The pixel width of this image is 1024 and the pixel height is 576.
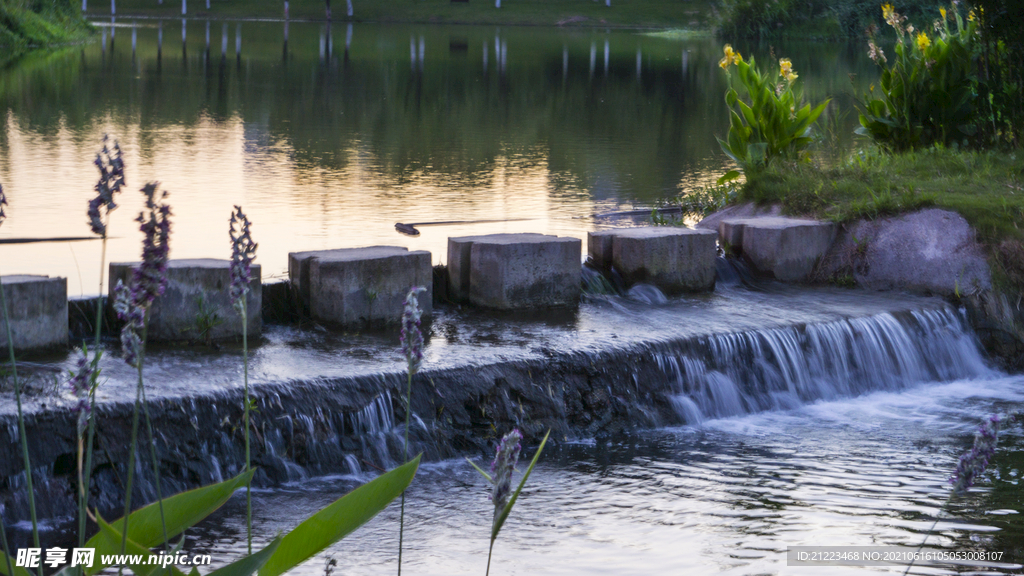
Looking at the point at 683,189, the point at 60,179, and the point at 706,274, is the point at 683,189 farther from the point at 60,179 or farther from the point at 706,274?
the point at 60,179

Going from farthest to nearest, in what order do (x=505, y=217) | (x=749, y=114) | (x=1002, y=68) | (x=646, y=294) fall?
(x=505, y=217) → (x=1002, y=68) → (x=749, y=114) → (x=646, y=294)

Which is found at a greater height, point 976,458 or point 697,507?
point 976,458

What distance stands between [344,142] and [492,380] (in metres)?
9.37

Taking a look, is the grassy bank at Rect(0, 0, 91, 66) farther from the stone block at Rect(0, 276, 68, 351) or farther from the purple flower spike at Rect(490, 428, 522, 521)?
the purple flower spike at Rect(490, 428, 522, 521)

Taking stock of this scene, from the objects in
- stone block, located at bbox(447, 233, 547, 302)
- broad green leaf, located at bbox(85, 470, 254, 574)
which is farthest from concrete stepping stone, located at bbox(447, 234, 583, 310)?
broad green leaf, located at bbox(85, 470, 254, 574)

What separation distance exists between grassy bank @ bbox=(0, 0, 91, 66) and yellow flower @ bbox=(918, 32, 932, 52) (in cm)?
2321

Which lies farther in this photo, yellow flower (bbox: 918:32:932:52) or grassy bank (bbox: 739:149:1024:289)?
yellow flower (bbox: 918:32:932:52)

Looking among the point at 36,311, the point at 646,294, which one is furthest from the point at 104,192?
the point at 646,294

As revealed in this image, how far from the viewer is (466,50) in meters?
37.2

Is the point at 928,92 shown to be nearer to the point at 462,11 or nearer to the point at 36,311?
the point at 36,311

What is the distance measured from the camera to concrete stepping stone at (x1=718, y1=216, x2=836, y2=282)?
767 centimetres

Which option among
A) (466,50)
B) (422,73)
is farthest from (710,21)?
(422,73)

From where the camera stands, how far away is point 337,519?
6.31ft

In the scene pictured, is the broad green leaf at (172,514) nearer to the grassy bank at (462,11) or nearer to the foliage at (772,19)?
the foliage at (772,19)
